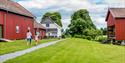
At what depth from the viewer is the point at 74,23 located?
96750 millimetres

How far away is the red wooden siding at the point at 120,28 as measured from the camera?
2208 inches

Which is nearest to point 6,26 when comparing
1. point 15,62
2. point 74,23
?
point 15,62

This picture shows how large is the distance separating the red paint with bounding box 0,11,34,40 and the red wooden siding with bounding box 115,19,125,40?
56.5ft

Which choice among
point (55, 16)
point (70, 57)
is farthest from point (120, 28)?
point (55, 16)

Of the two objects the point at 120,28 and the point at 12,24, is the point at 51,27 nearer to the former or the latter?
the point at 120,28

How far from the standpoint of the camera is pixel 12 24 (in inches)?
1793

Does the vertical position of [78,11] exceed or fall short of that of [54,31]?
it exceeds it

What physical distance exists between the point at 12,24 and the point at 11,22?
0.58 m

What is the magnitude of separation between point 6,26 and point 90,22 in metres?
62.8

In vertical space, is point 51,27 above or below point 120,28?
above

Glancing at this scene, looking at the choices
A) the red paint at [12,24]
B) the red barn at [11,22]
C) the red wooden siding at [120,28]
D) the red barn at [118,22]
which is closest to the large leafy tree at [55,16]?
the red barn at [118,22]

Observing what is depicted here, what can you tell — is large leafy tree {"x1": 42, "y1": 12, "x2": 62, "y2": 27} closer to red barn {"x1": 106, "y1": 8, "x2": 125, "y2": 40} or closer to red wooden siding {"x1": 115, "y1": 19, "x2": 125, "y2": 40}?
red barn {"x1": 106, "y1": 8, "x2": 125, "y2": 40}

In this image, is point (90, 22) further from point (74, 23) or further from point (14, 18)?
point (14, 18)

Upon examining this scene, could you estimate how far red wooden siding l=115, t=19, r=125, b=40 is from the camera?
56.1 meters
